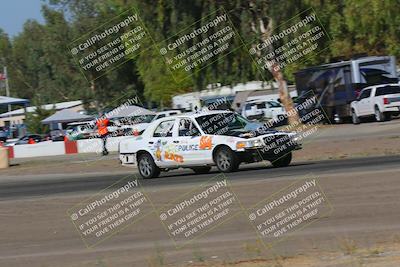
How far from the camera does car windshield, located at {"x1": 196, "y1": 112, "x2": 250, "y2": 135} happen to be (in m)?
20.0

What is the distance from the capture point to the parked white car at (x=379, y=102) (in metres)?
37.0

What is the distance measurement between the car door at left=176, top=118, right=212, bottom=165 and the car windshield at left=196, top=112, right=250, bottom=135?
19 cm

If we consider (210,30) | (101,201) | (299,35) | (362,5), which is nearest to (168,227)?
(101,201)

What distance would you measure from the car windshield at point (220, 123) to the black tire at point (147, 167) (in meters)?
1.73

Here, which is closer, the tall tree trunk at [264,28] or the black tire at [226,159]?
the black tire at [226,159]

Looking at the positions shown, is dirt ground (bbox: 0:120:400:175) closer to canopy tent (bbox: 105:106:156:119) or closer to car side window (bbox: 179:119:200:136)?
car side window (bbox: 179:119:200:136)

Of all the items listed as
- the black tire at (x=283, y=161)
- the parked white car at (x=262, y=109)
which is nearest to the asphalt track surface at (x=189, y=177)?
the black tire at (x=283, y=161)

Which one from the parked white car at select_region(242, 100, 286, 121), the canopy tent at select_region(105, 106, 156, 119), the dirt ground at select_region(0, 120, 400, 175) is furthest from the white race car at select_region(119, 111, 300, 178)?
the canopy tent at select_region(105, 106, 156, 119)

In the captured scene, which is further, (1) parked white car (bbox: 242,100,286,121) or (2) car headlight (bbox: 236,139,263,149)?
(1) parked white car (bbox: 242,100,286,121)

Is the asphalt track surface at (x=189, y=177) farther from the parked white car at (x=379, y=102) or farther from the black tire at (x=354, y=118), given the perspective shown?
the black tire at (x=354, y=118)

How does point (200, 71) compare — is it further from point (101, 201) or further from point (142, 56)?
point (101, 201)

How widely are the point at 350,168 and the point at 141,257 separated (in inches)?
367

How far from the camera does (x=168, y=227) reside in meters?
12.8

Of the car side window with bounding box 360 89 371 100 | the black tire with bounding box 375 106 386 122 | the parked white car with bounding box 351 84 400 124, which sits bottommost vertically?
the black tire with bounding box 375 106 386 122
